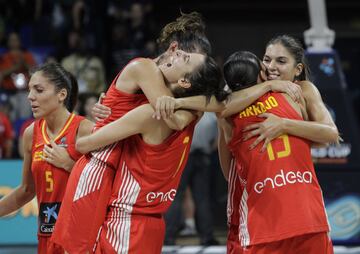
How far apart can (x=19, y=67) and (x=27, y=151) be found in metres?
7.33

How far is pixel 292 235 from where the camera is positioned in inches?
176

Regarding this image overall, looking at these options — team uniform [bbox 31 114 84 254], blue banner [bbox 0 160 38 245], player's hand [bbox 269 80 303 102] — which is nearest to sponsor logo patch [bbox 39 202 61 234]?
team uniform [bbox 31 114 84 254]

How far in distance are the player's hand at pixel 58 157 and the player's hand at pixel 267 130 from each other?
Answer: 3.68ft

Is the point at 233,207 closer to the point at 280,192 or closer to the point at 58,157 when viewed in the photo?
the point at 280,192

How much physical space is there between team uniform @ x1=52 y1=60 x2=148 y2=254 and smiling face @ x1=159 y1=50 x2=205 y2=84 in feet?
0.66

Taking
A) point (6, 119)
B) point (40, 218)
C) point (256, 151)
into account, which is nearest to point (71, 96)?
point (40, 218)

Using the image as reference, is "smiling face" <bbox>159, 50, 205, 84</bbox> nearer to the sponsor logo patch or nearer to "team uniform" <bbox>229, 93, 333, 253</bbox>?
"team uniform" <bbox>229, 93, 333, 253</bbox>

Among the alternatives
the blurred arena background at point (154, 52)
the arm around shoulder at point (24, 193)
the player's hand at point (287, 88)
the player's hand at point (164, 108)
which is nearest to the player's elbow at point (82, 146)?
the player's hand at point (164, 108)

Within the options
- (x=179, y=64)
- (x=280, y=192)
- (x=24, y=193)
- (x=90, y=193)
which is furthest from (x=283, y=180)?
(x=24, y=193)

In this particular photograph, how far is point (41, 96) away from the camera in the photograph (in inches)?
198

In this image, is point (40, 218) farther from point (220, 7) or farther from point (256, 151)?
point (220, 7)

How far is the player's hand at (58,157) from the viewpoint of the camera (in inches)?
194

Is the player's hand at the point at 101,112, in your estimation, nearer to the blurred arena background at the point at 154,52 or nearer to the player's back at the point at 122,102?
the player's back at the point at 122,102

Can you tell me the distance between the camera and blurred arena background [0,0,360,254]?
9.27m
